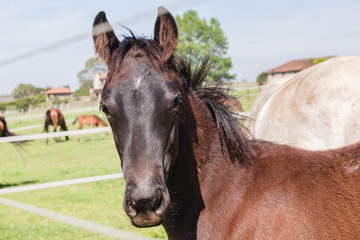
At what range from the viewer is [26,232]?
211 inches

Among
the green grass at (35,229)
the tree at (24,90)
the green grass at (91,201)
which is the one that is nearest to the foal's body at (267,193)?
the green grass at (91,201)

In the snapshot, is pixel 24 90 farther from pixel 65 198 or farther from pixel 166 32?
pixel 166 32

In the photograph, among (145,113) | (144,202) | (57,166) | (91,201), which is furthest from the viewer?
(57,166)

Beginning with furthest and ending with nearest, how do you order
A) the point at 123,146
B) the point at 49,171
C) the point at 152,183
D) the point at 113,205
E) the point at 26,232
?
1. the point at 49,171
2. the point at 113,205
3. the point at 26,232
4. the point at 123,146
5. the point at 152,183

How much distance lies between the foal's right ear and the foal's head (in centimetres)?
10

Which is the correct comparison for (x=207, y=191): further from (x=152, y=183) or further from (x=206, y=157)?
(x=152, y=183)

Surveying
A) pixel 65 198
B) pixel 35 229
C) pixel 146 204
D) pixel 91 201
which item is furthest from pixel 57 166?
pixel 146 204

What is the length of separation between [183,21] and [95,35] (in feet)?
154

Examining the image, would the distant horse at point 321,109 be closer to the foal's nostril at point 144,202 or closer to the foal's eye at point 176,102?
the foal's eye at point 176,102

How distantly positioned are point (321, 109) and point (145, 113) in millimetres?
2264

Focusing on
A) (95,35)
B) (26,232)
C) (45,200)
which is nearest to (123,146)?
(95,35)

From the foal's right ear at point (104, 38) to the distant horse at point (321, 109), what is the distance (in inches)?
59.6

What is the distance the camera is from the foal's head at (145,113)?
1730mm

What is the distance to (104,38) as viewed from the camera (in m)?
2.21
